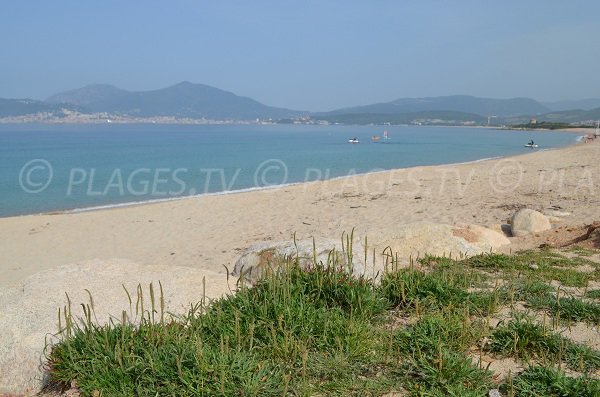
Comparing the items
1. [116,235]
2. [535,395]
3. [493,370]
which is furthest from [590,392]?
[116,235]

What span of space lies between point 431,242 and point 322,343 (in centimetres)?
421

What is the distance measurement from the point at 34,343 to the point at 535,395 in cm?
344

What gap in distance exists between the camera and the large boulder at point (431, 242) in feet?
24.2

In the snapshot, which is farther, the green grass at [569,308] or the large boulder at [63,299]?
the green grass at [569,308]

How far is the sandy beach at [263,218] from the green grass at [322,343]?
139 inches

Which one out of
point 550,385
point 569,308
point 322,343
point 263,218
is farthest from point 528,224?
point 263,218

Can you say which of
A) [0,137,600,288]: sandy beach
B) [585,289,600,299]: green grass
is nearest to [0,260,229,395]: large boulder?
[585,289,600,299]: green grass

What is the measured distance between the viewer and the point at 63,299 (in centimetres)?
436

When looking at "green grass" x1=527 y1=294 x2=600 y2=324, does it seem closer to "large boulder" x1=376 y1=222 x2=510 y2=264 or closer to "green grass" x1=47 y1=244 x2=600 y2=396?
"green grass" x1=47 y1=244 x2=600 y2=396

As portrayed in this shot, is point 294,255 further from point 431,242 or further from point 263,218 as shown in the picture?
point 263,218

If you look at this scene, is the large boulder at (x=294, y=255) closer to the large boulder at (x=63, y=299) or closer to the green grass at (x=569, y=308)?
the large boulder at (x=63, y=299)

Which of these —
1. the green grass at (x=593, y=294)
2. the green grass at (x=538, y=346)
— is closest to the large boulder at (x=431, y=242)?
the green grass at (x=593, y=294)

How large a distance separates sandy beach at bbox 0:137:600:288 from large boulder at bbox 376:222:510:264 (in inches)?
13.9

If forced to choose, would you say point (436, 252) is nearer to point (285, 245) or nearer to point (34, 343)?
point (285, 245)
